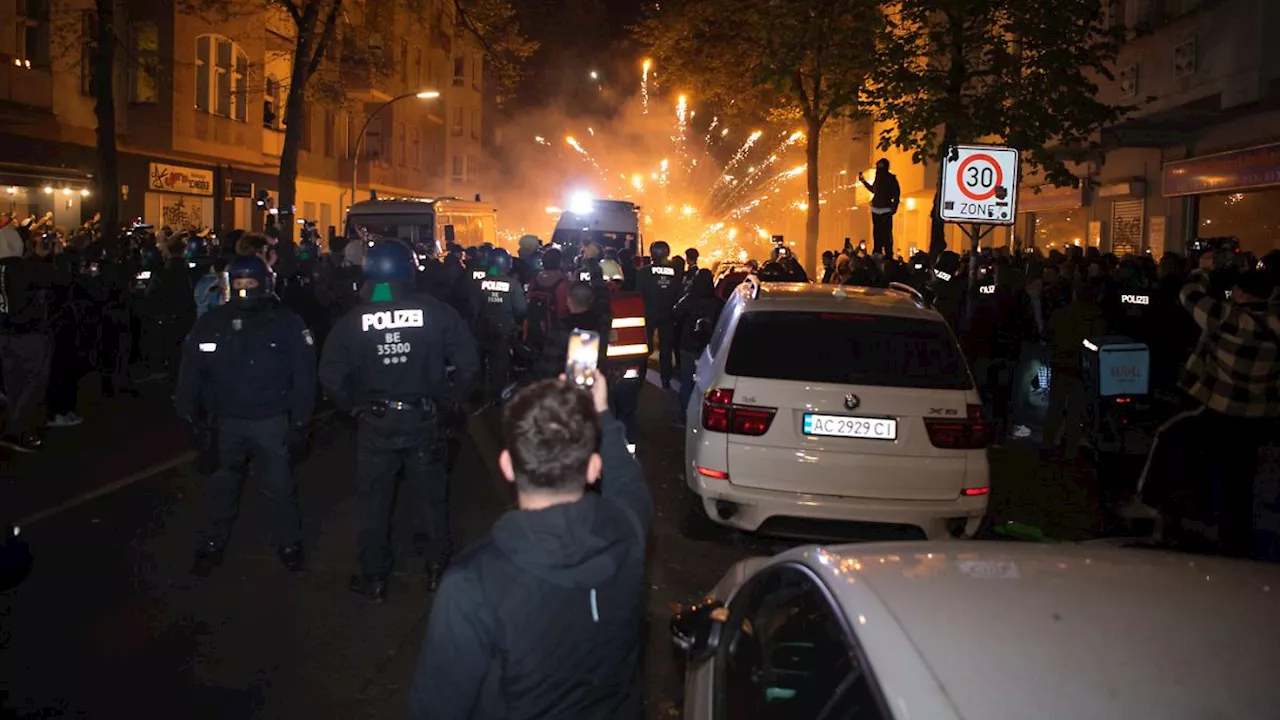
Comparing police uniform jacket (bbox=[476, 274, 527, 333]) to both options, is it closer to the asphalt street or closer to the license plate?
the asphalt street

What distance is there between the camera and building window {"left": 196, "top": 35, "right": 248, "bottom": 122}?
2914 cm

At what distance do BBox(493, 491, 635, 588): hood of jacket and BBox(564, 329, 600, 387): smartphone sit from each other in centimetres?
102

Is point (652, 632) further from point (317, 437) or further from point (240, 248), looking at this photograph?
point (317, 437)

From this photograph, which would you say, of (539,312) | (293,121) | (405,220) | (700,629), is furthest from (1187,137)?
(700,629)

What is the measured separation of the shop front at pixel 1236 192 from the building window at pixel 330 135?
1202 inches

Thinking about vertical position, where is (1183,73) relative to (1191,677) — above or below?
above

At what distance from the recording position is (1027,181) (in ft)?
94.3

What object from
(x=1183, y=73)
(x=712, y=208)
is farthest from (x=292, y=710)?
(x=712, y=208)

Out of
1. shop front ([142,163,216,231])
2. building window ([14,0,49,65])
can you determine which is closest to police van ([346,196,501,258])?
shop front ([142,163,216,231])

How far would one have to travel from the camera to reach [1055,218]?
92.4 feet

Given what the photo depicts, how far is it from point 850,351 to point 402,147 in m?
47.7

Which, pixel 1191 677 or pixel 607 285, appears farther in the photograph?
pixel 607 285

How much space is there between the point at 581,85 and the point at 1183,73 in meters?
48.9

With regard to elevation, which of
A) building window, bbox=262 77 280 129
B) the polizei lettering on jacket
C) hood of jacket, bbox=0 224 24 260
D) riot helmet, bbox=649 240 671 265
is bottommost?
the polizei lettering on jacket
